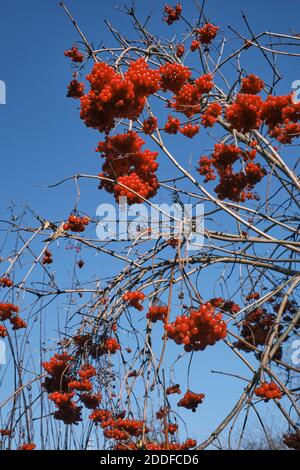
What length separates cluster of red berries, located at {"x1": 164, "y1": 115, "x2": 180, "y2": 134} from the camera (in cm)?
451

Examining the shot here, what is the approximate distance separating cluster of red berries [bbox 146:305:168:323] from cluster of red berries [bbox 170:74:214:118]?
5.07 feet

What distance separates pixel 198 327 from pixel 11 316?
1803 millimetres

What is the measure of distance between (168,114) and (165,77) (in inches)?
22.6

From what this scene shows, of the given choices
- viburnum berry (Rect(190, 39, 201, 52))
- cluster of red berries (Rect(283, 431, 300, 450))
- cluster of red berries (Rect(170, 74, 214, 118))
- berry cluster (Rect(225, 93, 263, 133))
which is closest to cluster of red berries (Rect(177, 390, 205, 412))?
cluster of red berries (Rect(283, 431, 300, 450))

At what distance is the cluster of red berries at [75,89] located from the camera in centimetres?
432

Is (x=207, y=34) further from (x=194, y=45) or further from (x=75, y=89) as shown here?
(x=75, y=89)

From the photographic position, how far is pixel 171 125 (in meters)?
4.51

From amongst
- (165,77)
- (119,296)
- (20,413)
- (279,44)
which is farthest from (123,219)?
(279,44)

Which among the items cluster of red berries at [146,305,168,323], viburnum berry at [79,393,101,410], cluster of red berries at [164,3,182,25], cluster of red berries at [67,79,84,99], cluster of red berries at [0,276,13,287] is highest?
cluster of red berries at [164,3,182,25]

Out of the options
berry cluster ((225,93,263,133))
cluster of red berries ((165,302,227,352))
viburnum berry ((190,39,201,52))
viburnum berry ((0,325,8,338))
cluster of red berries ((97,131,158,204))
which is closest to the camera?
cluster of red berries ((165,302,227,352))

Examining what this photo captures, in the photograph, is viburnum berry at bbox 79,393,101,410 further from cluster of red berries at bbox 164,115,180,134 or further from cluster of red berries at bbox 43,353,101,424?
cluster of red berries at bbox 164,115,180,134

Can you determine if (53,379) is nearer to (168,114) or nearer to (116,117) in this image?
(116,117)

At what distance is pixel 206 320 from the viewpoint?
9.35ft

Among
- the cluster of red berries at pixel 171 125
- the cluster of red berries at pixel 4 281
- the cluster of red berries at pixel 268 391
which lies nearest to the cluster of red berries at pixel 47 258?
the cluster of red berries at pixel 4 281
